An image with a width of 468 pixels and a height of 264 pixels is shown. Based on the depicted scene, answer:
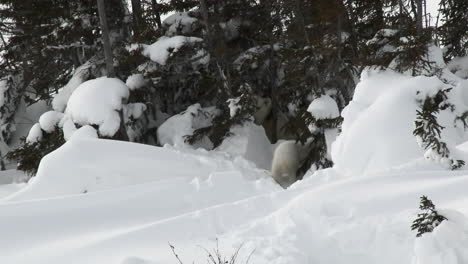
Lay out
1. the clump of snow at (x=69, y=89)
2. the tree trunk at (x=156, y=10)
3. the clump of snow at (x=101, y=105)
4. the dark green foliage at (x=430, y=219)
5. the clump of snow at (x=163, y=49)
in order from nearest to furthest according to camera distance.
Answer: the dark green foliage at (x=430, y=219) < the clump of snow at (x=101, y=105) < the clump of snow at (x=163, y=49) < the clump of snow at (x=69, y=89) < the tree trunk at (x=156, y=10)

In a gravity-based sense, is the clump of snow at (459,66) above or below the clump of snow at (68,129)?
below

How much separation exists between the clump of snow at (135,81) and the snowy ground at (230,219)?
14.9 ft

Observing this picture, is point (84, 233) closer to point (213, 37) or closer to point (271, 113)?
point (213, 37)

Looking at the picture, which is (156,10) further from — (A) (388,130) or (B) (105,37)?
(A) (388,130)

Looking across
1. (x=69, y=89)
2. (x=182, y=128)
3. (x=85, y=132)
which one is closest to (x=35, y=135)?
(x=69, y=89)

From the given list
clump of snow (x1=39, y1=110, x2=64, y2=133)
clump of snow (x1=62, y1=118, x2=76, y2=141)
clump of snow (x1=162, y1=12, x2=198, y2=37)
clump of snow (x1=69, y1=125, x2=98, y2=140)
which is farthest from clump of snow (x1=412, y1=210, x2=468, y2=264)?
clump of snow (x1=162, y1=12, x2=198, y2=37)

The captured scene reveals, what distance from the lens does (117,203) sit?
253 inches

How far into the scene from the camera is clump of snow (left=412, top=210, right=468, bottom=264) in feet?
10.4

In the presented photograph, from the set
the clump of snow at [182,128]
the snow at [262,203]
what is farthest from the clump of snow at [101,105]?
the clump of snow at [182,128]

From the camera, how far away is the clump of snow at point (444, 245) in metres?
3.17

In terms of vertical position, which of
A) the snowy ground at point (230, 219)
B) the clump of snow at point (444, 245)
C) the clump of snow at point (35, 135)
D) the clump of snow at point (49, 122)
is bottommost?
the clump of snow at point (444, 245)

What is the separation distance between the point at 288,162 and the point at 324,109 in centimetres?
184

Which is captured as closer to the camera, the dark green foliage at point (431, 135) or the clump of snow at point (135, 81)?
the dark green foliage at point (431, 135)

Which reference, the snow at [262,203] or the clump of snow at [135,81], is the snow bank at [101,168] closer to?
the snow at [262,203]
